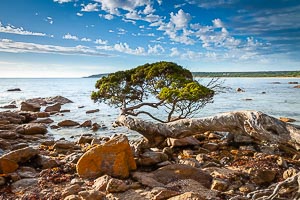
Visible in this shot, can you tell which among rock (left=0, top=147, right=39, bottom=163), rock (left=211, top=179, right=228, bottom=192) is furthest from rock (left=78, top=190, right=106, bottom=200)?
rock (left=0, top=147, right=39, bottom=163)

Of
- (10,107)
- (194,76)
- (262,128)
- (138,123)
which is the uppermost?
(194,76)

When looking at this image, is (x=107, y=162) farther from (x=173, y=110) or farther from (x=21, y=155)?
(x=173, y=110)

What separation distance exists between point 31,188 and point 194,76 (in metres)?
13.5

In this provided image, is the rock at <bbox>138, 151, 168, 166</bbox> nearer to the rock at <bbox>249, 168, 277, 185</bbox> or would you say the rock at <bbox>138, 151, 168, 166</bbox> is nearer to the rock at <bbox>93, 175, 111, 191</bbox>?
the rock at <bbox>93, 175, 111, 191</bbox>

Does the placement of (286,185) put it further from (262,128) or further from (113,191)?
(113,191)

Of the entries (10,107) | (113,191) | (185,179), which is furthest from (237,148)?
(10,107)

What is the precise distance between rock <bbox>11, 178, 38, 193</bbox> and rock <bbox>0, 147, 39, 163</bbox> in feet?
5.11

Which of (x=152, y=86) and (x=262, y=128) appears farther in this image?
(x=152, y=86)

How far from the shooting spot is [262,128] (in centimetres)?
768

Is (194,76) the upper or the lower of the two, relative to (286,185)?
upper

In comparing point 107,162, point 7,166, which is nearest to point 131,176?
point 107,162

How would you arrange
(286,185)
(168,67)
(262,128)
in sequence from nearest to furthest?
1. (286,185)
2. (262,128)
3. (168,67)

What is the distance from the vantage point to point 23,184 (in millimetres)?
8727

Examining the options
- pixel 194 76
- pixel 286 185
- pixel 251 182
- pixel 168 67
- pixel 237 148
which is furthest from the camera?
pixel 194 76
